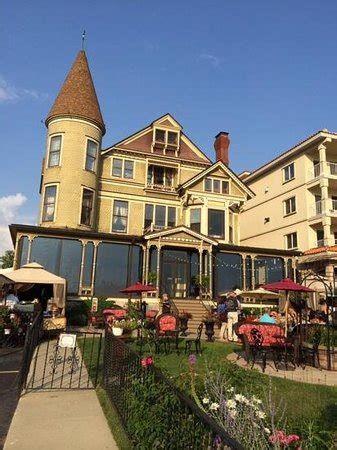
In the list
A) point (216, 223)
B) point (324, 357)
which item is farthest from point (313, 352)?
point (216, 223)

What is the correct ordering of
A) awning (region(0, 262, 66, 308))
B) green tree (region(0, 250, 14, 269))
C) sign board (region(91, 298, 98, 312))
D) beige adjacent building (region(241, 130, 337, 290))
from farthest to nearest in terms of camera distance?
green tree (region(0, 250, 14, 269)) < beige adjacent building (region(241, 130, 337, 290)) < sign board (region(91, 298, 98, 312)) < awning (region(0, 262, 66, 308))

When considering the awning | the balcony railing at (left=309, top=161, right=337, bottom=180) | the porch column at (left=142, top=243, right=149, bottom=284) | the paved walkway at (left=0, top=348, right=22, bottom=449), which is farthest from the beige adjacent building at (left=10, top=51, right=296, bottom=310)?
the paved walkway at (left=0, top=348, right=22, bottom=449)

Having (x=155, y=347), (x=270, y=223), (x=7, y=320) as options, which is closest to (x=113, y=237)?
(x=7, y=320)

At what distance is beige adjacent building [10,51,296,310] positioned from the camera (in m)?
25.8

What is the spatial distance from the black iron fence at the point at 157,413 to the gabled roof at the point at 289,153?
96.0 feet

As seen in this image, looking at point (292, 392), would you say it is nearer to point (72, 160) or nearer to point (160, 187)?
point (72, 160)

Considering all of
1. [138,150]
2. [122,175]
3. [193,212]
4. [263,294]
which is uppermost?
[138,150]

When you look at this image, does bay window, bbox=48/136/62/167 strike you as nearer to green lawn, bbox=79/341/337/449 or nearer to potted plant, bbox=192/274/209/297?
potted plant, bbox=192/274/209/297

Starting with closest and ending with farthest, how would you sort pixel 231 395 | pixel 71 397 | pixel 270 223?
pixel 231 395 < pixel 71 397 < pixel 270 223

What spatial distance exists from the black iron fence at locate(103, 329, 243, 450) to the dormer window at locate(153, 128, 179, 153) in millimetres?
27764

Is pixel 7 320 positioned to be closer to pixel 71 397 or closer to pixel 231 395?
pixel 71 397

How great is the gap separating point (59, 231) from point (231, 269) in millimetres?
12786

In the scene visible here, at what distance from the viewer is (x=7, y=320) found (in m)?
13.8

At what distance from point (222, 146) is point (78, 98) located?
46.1 ft
